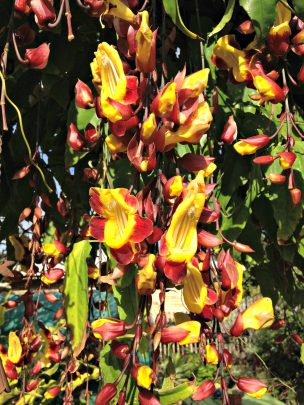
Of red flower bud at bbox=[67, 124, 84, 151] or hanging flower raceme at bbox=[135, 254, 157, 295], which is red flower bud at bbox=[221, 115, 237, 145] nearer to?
red flower bud at bbox=[67, 124, 84, 151]

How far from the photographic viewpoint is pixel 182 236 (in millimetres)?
422

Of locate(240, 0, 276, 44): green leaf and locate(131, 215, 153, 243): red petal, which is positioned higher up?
locate(240, 0, 276, 44): green leaf

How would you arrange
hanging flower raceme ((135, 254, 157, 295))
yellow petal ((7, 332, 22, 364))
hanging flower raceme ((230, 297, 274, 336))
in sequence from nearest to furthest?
hanging flower raceme ((135, 254, 157, 295)), hanging flower raceme ((230, 297, 274, 336)), yellow petal ((7, 332, 22, 364))

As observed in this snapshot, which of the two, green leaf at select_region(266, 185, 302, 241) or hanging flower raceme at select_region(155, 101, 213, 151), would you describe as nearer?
hanging flower raceme at select_region(155, 101, 213, 151)

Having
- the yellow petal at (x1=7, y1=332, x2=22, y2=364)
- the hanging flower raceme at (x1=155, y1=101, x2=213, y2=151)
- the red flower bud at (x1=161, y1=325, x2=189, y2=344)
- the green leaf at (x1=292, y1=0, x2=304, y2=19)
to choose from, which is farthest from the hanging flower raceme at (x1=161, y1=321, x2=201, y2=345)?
the yellow petal at (x1=7, y1=332, x2=22, y2=364)

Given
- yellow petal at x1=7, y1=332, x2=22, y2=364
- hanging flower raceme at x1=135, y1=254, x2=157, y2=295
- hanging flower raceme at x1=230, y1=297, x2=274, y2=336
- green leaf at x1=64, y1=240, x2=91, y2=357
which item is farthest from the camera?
yellow petal at x1=7, y1=332, x2=22, y2=364

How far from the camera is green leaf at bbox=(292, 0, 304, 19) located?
0.63 meters

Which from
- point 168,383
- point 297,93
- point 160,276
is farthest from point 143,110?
point 297,93

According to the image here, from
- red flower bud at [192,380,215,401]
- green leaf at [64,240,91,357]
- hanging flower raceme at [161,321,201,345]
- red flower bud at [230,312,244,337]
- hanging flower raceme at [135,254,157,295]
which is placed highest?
hanging flower raceme at [135,254,157,295]

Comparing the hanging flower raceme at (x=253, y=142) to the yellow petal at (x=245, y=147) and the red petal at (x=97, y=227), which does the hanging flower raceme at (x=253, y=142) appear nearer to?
the yellow petal at (x=245, y=147)

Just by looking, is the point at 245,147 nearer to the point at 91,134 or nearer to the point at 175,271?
the point at 91,134

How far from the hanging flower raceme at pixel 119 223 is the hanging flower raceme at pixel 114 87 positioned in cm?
7

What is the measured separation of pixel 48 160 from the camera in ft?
3.67

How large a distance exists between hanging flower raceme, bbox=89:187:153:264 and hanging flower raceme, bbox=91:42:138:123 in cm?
7
